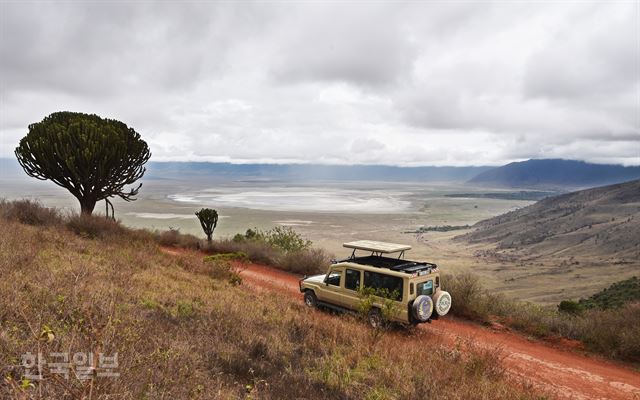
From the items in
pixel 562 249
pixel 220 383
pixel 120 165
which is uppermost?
pixel 120 165

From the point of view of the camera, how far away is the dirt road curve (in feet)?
26.2

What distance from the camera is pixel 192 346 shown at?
18.5 ft

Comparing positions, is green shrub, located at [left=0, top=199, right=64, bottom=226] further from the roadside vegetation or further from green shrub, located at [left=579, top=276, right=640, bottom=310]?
green shrub, located at [left=579, top=276, right=640, bottom=310]

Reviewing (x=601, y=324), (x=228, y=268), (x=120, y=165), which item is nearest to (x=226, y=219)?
(x=120, y=165)

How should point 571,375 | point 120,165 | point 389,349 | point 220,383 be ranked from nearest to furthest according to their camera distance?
point 220,383 < point 389,349 < point 571,375 < point 120,165

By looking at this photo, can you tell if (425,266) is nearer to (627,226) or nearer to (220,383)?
(220,383)

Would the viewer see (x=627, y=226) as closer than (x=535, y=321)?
No

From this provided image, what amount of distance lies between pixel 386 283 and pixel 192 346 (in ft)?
20.4

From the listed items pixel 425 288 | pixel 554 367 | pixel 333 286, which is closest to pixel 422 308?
pixel 425 288

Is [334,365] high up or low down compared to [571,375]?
up

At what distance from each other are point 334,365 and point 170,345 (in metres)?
2.61

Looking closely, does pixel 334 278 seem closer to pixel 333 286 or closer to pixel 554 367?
pixel 333 286

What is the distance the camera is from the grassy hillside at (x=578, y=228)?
76.8 meters

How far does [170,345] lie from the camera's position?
18.3ft
